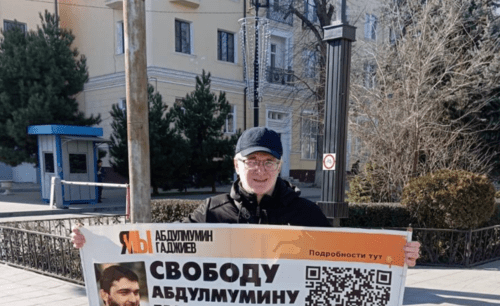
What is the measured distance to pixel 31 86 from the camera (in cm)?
1689

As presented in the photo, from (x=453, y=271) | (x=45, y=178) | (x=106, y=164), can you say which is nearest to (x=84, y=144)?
(x=45, y=178)

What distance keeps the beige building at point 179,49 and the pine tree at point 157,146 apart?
4678mm

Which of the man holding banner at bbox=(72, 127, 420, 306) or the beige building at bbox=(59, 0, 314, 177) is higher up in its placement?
the beige building at bbox=(59, 0, 314, 177)

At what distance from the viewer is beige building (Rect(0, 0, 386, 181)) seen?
70.0 feet

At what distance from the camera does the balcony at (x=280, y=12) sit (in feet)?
70.8

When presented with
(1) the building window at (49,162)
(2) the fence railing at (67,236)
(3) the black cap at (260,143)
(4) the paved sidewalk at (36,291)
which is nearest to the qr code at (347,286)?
(3) the black cap at (260,143)

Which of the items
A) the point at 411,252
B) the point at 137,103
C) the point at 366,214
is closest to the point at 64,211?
the point at 137,103

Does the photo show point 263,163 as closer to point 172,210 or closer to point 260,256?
point 260,256

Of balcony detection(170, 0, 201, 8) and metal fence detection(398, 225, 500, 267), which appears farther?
balcony detection(170, 0, 201, 8)

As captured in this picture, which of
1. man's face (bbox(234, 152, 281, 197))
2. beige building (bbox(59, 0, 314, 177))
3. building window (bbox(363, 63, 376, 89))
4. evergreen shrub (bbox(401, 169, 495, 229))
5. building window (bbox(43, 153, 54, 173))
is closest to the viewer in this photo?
man's face (bbox(234, 152, 281, 197))

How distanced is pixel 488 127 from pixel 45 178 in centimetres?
1465

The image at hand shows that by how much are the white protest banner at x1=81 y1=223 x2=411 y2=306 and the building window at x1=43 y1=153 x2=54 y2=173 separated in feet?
46.8

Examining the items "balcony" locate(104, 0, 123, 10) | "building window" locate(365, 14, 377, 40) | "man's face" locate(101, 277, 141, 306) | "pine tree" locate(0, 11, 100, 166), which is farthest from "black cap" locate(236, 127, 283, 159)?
"balcony" locate(104, 0, 123, 10)

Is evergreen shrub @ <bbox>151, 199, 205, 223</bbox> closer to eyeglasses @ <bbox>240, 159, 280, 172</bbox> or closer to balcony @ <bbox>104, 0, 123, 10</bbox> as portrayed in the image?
eyeglasses @ <bbox>240, 159, 280, 172</bbox>
